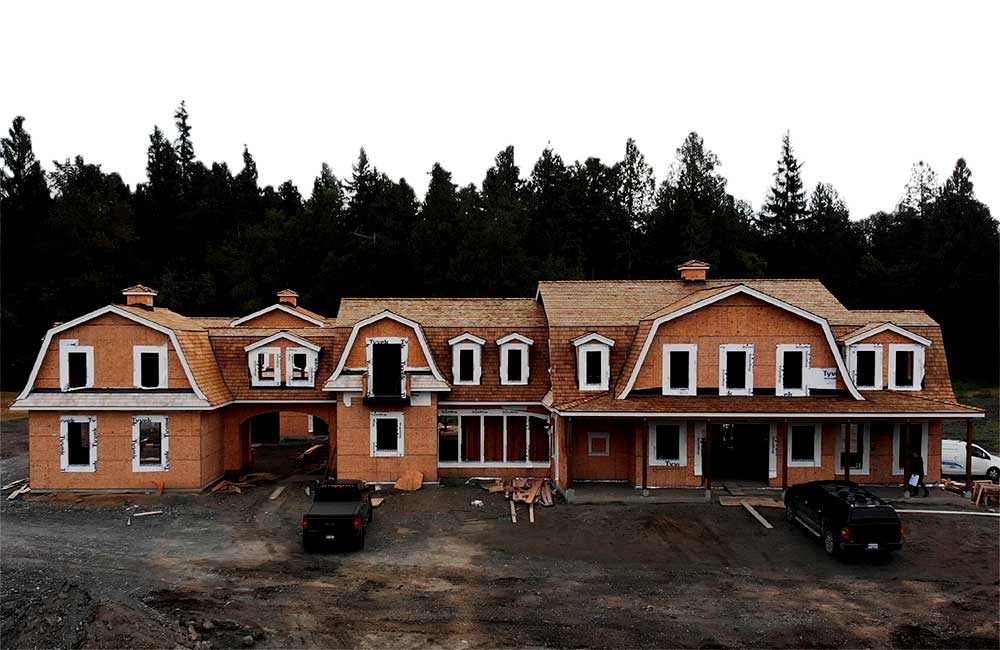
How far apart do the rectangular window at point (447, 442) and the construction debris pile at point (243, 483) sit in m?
6.80

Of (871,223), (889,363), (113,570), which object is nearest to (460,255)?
(889,363)

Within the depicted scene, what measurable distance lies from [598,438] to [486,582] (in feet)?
33.7

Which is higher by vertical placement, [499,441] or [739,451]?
[499,441]

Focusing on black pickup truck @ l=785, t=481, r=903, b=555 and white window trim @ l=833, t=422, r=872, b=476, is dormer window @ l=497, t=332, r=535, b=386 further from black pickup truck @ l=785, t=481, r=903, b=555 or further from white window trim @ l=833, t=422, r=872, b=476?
white window trim @ l=833, t=422, r=872, b=476

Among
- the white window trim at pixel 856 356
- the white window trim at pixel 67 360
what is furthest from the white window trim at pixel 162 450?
the white window trim at pixel 856 356

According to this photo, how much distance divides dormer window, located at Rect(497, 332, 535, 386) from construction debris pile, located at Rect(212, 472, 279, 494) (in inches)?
403

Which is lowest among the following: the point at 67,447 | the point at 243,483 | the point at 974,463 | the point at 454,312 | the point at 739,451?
the point at 243,483

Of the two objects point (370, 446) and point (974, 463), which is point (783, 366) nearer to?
point (974, 463)

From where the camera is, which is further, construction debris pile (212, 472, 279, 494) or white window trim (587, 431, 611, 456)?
white window trim (587, 431, 611, 456)

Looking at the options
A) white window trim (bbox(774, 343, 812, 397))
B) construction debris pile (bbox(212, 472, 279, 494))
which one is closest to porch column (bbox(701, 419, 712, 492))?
white window trim (bbox(774, 343, 812, 397))

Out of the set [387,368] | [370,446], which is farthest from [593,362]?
[370,446]

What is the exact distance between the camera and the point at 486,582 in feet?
49.5

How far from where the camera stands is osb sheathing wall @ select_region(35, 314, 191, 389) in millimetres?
23641

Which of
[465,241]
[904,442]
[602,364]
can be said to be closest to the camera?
[602,364]
